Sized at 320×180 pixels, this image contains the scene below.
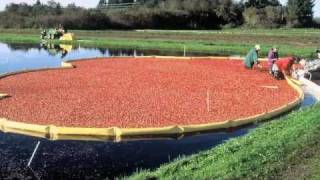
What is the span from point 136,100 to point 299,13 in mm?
75570

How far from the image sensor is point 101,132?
12141mm

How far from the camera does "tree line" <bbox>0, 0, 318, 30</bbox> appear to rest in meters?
78.6

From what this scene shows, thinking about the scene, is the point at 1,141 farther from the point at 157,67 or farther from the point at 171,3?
the point at 171,3

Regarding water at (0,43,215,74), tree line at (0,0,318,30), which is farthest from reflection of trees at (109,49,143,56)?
tree line at (0,0,318,30)

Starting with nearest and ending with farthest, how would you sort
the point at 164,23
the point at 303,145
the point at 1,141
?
the point at 303,145
the point at 1,141
the point at 164,23

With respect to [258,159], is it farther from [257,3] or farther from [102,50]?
[257,3]

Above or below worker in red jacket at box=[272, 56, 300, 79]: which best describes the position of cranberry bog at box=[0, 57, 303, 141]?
below

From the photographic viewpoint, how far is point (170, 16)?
287ft

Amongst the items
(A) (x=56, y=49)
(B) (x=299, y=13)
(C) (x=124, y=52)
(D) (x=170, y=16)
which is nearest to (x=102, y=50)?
(C) (x=124, y=52)

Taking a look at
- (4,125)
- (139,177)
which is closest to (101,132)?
(4,125)

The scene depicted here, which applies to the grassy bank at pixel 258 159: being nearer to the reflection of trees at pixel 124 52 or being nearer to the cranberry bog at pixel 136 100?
the cranberry bog at pixel 136 100

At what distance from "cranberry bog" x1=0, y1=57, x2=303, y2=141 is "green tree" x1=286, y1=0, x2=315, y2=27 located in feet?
209

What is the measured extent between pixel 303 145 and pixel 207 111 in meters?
5.35

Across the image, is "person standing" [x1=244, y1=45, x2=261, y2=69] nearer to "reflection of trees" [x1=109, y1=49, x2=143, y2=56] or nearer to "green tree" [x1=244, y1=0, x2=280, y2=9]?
"reflection of trees" [x1=109, y1=49, x2=143, y2=56]
